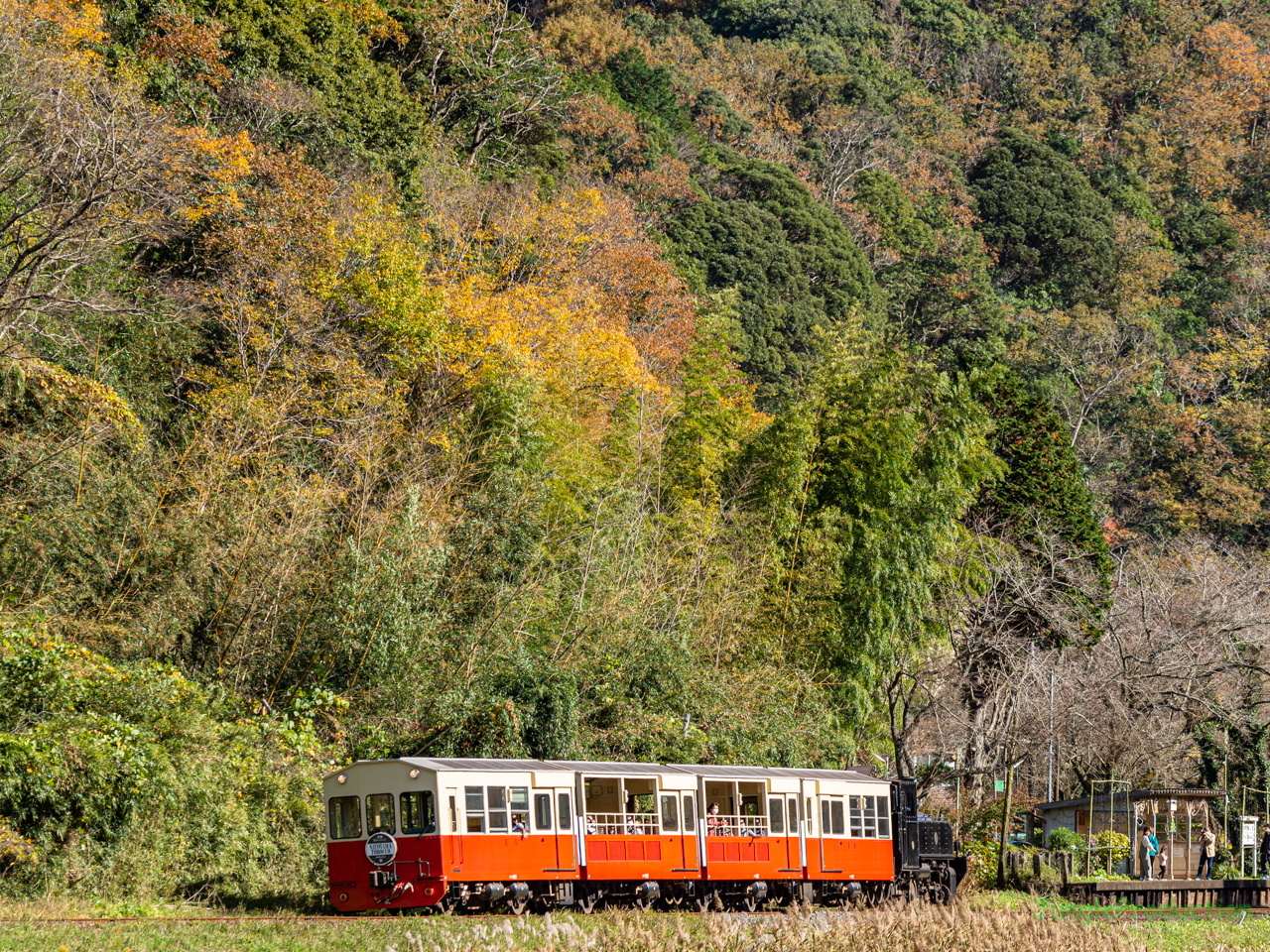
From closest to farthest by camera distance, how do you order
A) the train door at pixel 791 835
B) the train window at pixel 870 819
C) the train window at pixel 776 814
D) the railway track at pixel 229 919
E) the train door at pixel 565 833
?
the railway track at pixel 229 919 < the train door at pixel 565 833 < the train window at pixel 776 814 < the train door at pixel 791 835 < the train window at pixel 870 819

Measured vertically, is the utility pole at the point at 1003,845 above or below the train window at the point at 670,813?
below

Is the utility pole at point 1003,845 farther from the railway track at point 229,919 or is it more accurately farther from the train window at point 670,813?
the railway track at point 229,919

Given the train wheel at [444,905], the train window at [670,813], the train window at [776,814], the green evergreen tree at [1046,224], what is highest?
the green evergreen tree at [1046,224]

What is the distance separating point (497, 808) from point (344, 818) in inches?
74.7

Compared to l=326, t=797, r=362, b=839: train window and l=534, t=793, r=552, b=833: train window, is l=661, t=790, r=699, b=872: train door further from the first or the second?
l=326, t=797, r=362, b=839: train window

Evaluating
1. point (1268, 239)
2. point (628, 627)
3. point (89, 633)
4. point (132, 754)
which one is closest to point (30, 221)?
point (89, 633)

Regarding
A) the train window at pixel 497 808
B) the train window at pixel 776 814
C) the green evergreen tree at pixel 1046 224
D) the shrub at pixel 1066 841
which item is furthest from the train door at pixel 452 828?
the green evergreen tree at pixel 1046 224

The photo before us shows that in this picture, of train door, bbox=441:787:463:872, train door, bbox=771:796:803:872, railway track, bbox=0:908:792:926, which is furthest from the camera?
train door, bbox=771:796:803:872

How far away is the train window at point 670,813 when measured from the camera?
18.8 m

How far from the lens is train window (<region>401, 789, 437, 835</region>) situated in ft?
52.0

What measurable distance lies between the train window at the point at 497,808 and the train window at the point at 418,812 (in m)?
0.84

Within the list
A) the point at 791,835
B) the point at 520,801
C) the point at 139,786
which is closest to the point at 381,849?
the point at 520,801

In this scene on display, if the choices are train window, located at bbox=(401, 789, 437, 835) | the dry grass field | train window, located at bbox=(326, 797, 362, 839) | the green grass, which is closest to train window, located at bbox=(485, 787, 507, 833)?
Answer: train window, located at bbox=(401, 789, 437, 835)

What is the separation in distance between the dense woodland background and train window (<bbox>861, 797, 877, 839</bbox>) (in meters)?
2.38
